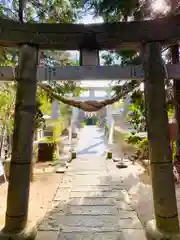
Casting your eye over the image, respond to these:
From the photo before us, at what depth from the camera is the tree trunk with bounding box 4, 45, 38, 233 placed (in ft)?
6.11

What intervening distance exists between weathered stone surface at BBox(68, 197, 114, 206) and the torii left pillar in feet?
4.37

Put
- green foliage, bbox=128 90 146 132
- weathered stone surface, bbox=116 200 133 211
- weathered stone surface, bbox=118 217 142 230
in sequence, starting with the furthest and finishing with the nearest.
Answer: green foliage, bbox=128 90 146 132
weathered stone surface, bbox=116 200 133 211
weathered stone surface, bbox=118 217 142 230

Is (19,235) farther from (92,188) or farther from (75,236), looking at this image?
(92,188)

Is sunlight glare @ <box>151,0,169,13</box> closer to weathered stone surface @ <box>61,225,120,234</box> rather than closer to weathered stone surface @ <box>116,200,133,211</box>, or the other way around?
weathered stone surface @ <box>116,200,133,211</box>

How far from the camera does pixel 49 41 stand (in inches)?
82.2

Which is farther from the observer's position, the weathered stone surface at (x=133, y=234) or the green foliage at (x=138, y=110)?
the green foliage at (x=138, y=110)

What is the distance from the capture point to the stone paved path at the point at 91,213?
89.6 inches

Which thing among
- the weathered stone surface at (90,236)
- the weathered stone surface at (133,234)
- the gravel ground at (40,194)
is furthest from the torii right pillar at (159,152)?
the gravel ground at (40,194)

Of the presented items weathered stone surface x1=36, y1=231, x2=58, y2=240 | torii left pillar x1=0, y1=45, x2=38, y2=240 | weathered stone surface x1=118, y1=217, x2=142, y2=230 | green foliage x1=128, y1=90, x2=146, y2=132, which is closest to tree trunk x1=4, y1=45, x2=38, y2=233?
torii left pillar x1=0, y1=45, x2=38, y2=240

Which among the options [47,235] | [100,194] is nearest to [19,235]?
[47,235]

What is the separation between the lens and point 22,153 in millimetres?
1929

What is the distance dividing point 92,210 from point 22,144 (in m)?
1.62

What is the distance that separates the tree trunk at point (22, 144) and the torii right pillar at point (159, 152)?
3.78 ft

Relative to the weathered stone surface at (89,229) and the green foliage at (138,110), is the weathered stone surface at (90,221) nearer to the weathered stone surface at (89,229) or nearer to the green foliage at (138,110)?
the weathered stone surface at (89,229)
